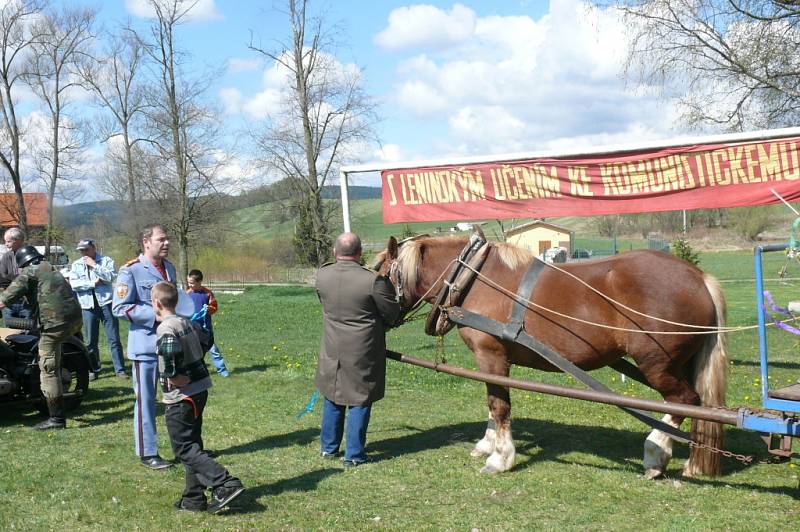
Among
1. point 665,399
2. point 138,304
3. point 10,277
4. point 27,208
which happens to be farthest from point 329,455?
point 27,208

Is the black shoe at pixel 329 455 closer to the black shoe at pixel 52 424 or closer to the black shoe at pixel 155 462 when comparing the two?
the black shoe at pixel 155 462

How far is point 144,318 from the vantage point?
566 cm

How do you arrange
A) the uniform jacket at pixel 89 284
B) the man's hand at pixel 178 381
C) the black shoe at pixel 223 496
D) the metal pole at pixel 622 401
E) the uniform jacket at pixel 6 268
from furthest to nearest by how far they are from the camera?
the uniform jacket at pixel 89 284 → the uniform jacket at pixel 6 268 → the man's hand at pixel 178 381 → the black shoe at pixel 223 496 → the metal pole at pixel 622 401

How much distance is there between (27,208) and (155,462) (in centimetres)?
2957

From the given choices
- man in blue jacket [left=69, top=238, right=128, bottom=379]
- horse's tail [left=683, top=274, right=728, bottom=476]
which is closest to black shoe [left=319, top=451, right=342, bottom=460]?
horse's tail [left=683, top=274, right=728, bottom=476]

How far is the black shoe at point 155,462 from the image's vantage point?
5.77m

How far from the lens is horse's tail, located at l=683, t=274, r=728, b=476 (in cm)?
527

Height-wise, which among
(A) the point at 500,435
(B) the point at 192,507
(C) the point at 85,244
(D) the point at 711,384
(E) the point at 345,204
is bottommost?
(B) the point at 192,507

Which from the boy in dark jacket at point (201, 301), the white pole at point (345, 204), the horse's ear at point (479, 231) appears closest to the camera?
the horse's ear at point (479, 231)

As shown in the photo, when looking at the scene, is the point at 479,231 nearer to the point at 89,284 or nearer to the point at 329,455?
the point at 329,455

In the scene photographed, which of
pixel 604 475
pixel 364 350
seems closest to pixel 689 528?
pixel 604 475

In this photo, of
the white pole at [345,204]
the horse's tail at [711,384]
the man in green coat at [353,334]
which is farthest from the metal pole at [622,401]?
the white pole at [345,204]

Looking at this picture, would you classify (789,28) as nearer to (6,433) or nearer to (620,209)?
(620,209)

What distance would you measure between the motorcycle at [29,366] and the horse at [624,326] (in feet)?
13.6
